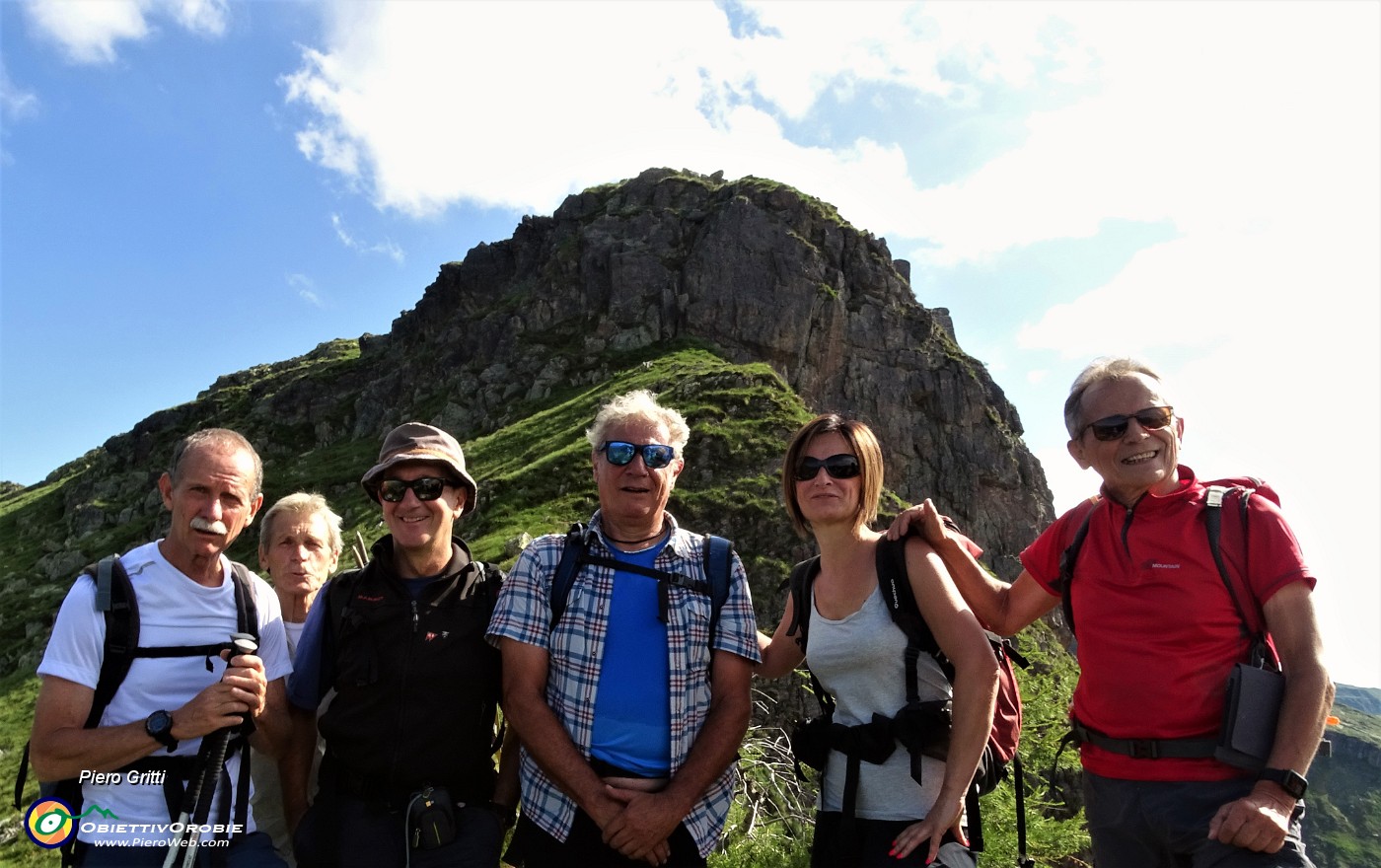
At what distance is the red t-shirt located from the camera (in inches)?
151

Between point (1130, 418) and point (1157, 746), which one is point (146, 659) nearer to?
point (1157, 746)

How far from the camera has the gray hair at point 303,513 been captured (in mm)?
6078

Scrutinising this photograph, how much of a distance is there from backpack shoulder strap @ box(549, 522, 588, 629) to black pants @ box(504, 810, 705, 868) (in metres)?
1.09

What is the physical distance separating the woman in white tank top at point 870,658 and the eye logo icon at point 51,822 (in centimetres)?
395

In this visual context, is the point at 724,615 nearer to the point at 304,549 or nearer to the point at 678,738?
the point at 678,738

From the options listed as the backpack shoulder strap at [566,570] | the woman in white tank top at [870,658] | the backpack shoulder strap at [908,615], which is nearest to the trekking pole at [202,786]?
the backpack shoulder strap at [566,570]

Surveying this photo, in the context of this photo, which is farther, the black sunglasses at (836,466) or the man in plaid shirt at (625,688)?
the black sunglasses at (836,466)

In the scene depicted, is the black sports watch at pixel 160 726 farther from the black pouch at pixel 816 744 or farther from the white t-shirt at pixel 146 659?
the black pouch at pixel 816 744

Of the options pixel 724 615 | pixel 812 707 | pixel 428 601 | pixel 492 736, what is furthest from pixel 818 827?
pixel 812 707

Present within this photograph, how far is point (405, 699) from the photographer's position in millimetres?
4168

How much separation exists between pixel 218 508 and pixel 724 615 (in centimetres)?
295

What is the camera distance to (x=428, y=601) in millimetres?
4379

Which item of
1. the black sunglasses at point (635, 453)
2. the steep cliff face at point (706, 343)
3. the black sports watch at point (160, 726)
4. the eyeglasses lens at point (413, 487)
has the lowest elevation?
the black sports watch at point (160, 726)

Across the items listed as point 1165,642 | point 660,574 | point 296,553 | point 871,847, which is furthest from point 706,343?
point 871,847
